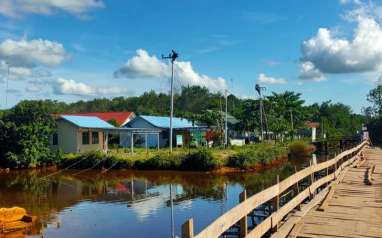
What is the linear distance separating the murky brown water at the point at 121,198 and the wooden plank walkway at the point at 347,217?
620cm

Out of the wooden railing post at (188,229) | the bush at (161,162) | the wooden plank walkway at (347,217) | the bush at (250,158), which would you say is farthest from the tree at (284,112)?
the wooden railing post at (188,229)

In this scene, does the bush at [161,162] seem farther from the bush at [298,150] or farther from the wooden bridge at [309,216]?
the wooden bridge at [309,216]

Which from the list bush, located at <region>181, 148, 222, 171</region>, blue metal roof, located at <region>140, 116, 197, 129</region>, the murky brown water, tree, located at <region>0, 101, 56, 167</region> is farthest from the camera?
blue metal roof, located at <region>140, 116, 197, 129</region>

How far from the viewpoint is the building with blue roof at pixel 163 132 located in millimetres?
58688

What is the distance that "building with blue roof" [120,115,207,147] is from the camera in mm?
58688

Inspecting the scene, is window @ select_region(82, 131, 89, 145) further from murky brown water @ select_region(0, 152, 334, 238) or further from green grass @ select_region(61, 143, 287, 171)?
murky brown water @ select_region(0, 152, 334, 238)

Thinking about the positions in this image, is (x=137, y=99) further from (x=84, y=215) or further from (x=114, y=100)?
(x=84, y=215)

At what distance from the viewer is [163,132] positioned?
6053cm

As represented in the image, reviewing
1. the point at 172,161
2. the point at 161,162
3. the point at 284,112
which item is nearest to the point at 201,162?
the point at 172,161

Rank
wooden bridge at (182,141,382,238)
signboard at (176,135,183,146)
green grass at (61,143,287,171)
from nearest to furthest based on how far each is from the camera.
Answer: wooden bridge at (182,141,382,238) < green grass at (61,143,287,171) < signboard at (176,135,183,146)

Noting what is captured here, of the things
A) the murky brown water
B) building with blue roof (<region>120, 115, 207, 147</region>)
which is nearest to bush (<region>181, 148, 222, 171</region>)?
the murky brown water

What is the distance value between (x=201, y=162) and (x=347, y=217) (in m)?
30.2

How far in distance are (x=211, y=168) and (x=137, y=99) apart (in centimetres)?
9114

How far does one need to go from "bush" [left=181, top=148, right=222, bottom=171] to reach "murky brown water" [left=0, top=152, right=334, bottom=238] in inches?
46.0
